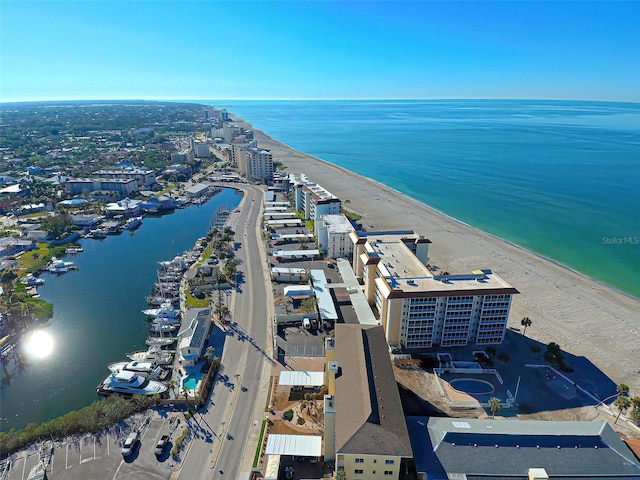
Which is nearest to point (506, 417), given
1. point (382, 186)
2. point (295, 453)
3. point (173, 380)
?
Result: point (295, 453)

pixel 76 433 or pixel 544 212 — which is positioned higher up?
pixel 544 212

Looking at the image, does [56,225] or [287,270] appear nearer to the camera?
[287,270]

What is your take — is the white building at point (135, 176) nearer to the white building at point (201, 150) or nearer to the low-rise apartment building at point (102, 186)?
the low-rise apartment building at point (102, 186)

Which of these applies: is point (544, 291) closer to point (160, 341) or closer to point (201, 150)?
point (160, 341)

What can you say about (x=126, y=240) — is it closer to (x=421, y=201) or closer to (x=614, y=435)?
(x=421, y=201)

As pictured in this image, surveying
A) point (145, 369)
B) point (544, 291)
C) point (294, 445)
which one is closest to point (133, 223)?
point (145, 369)

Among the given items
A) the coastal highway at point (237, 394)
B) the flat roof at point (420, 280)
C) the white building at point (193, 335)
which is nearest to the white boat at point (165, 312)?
the white building at point (193, 335)

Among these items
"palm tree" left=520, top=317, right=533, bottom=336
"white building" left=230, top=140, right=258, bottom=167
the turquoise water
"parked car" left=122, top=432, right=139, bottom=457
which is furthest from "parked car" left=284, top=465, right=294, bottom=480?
"white building" left=230, top=140, right=258, bottom=167
